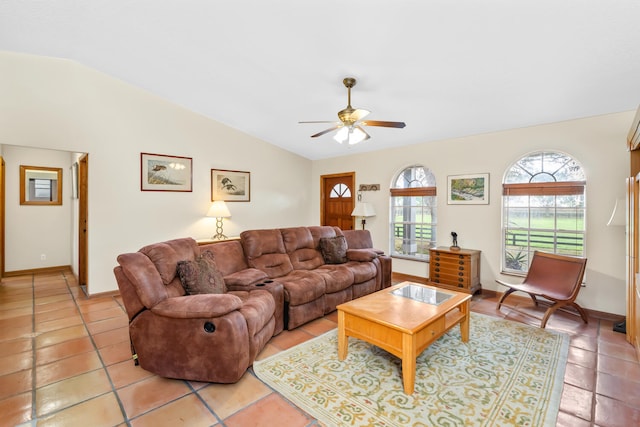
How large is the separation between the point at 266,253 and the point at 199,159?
2.37 metres

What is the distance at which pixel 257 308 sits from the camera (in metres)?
2.46

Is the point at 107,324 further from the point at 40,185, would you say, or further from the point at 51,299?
the point at 40,185

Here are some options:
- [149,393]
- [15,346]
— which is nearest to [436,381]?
[149,393]

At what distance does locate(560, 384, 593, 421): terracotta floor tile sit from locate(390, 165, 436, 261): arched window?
9.79ft

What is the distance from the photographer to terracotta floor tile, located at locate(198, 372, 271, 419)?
191 centimetres

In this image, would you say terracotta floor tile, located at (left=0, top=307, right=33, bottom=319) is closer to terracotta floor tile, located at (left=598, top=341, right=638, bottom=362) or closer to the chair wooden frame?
the chair wooden frame

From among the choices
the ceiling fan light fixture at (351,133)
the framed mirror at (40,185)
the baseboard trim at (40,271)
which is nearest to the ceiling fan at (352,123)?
the ceiling fan light fixture at (351,133)

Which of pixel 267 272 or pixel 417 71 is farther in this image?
pixel 267 272

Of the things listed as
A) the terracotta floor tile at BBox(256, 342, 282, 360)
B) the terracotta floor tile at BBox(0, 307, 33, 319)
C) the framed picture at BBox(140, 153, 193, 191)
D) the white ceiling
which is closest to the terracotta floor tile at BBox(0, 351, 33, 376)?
the terracotta floor tile at BBox(0, 307, 33, 319)

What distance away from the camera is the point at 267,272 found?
351 cm

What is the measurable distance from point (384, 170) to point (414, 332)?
3876mm

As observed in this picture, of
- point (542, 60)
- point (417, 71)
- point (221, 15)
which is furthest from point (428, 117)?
point (221, 15)

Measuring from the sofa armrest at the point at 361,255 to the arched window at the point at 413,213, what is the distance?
1.24 m

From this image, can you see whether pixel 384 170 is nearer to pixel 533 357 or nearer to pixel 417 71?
pixel 417 71
